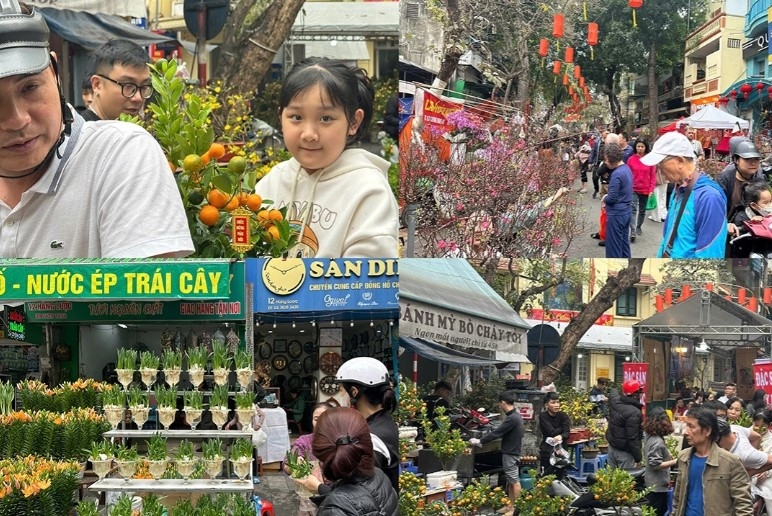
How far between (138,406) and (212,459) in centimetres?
35

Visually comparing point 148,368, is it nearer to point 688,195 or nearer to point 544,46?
point 544,46

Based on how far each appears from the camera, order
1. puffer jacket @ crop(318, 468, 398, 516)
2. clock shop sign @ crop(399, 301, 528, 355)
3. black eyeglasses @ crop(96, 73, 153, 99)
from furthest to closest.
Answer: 1. clock shop sign @ crop(399, 301, 528, 355)
2. black eyeglasses @ crop(96, 73, 153, 99)
3. puffer jacket @ crop(318, 468, 398, 516)

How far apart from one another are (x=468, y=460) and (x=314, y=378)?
75 centimetres

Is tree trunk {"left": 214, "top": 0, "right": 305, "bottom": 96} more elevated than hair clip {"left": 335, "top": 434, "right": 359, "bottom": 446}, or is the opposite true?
tree trunk {"left": 214, "top": 0, "right": 305, "bottom": 96}

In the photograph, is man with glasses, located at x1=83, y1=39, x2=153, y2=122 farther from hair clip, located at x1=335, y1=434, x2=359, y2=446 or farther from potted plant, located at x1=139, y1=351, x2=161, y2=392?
hair clip, located at x1=335, y1=434, x2=359, y2=446

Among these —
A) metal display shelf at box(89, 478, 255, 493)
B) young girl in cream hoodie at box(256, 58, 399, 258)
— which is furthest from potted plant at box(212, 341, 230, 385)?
young girl in cream hoodie at box(256, 58, 399, 258)

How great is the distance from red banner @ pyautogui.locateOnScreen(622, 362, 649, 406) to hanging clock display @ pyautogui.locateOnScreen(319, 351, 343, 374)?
Answer: 1.12m

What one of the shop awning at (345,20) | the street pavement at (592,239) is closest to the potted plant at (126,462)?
the shop awning at (345,20)

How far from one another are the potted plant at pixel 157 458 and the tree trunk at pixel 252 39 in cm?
127

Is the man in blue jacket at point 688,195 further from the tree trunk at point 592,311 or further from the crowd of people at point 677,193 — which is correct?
the tree trunk at point 592,311

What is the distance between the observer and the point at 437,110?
3.95m

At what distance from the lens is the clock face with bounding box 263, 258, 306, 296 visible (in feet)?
12.1

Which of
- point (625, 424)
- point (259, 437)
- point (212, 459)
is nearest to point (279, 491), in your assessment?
point (259, 437)

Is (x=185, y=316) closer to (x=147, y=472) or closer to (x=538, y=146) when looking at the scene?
(x=147, y=472)
